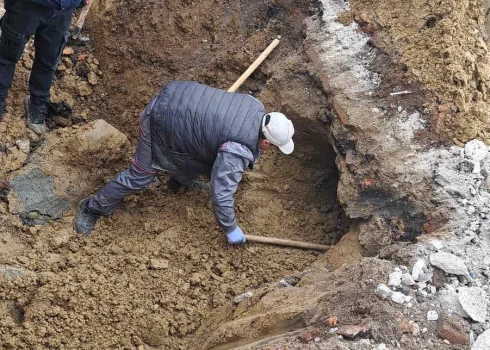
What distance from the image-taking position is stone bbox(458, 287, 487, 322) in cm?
311

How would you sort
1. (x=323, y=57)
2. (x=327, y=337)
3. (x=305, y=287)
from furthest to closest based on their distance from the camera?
(x=323, y=57) → (x=305, y=287) → (x=327, y=337)

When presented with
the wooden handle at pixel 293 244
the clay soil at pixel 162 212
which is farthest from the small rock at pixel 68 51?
the wooden handle at pixel 293 244

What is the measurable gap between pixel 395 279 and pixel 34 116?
10.5 feet

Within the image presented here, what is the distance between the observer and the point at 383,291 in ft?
10.5

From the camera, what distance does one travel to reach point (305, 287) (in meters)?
3.69

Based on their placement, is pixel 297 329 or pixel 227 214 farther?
pixel 227 214

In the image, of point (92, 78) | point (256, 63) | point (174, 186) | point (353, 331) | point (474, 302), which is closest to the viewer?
point (353, 331)

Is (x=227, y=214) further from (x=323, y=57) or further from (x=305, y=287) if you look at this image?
(x=323, y=57)

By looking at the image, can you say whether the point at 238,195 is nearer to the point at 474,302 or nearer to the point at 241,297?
the point at 241,297

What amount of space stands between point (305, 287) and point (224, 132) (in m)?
1.22

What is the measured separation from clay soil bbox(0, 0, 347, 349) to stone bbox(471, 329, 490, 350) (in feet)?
4.59

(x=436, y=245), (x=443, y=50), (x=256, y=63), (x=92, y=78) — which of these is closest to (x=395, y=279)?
(x=436, y=245)

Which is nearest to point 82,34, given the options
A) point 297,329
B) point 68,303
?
point 68,303

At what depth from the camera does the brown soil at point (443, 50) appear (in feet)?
13.5
